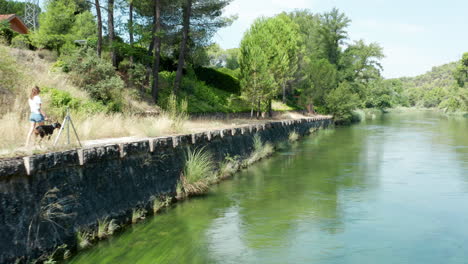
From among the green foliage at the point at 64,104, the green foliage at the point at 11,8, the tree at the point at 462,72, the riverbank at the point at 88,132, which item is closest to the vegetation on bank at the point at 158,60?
the green foliage at the point at 64,104

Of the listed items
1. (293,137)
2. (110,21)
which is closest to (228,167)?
(110,21)

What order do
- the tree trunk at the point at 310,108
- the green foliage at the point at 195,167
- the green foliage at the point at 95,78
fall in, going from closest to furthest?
1. the green foliage at the point at 195,167
2. the green foliage at the point at 95,78
3. the tree trunk at the point at 310,108

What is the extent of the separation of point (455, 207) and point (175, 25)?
20.9 m

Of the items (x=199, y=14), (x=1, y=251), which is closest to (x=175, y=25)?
(x=199, y=14)

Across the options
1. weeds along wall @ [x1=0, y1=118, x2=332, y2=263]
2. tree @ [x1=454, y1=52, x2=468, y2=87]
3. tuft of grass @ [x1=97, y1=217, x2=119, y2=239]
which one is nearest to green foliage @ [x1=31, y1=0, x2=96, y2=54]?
weeds along wall @ [x1=0, y1=118, x2=332, y2=263]

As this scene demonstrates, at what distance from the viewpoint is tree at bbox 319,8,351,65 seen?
217 feet

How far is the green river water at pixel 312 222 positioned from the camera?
8102 mm

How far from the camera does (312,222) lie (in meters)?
10.3

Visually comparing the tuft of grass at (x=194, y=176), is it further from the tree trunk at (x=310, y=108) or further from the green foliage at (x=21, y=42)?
the tree trunk at (x=310, y=108)

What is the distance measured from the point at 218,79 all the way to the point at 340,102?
20.8m

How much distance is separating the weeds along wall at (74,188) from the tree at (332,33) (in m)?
58.3

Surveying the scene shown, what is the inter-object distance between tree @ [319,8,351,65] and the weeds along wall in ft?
191

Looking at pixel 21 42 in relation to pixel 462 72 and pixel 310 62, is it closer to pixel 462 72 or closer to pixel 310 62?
pixel 310 62

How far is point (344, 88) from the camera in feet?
170
